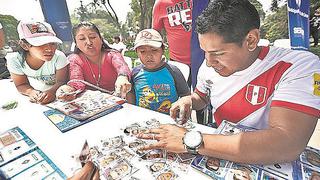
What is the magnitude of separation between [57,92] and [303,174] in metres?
1.60

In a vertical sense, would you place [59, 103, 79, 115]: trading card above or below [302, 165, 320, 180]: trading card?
above

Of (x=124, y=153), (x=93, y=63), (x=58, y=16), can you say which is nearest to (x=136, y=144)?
(x=124, y=153)

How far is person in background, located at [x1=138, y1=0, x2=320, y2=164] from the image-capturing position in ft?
2.56

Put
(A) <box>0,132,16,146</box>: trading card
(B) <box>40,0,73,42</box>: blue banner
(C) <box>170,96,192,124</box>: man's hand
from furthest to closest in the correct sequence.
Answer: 1. (B) <box>40,0,73,42</box>: blue banner
2. (C) <box>170,96,192,124</box>: man's hand
3. (A) <box>0,132,16,146</box>: trading card

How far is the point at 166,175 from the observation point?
789 mm

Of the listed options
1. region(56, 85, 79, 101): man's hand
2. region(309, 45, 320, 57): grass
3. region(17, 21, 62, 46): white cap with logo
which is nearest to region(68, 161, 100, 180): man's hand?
region(56, 85, 79, 101): man's hand

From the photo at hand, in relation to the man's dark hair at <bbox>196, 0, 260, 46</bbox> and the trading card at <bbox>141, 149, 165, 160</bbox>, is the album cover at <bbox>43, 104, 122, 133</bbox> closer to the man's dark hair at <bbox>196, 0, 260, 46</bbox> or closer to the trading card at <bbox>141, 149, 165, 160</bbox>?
the trading card at <bbox>141, 149, 165, 160</bbox>

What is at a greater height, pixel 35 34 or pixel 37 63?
pixel 35 34

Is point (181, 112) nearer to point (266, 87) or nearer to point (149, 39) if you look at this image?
point (266, 87)

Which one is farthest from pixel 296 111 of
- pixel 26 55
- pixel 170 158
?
pixel 26 55

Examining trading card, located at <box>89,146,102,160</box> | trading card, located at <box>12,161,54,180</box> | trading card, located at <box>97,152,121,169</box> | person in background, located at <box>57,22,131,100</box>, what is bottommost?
trading card, located at <box>97,152,121,169</box>

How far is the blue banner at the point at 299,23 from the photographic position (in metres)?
2.70

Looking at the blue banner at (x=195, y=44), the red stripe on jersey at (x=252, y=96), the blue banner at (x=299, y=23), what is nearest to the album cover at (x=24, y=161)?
the red stripe on jersey at (x=252, y=96)

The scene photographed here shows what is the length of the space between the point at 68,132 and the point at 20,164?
30 centimetres
